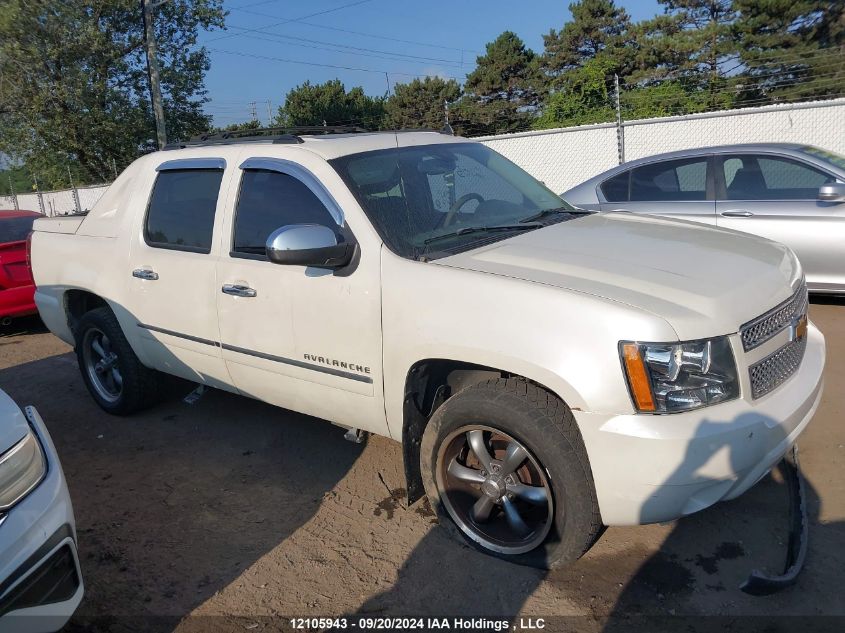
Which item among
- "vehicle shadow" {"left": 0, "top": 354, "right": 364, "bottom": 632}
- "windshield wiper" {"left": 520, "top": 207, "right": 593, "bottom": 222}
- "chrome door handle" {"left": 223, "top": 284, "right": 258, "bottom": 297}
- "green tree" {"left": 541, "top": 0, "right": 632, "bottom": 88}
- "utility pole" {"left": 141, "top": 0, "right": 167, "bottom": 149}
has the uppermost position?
"green tree" {"left": 541, "top": 0, "right": 632, "bottom": 88}

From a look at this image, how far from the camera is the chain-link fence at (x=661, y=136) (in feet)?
37.2

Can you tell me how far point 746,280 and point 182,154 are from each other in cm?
338

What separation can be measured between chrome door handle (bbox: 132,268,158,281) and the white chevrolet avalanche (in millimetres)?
35

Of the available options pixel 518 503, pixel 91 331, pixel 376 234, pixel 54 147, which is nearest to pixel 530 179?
pixel 376 234

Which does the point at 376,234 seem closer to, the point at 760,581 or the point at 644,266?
the point at 644,266

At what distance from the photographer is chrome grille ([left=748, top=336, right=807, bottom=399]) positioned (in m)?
2.63

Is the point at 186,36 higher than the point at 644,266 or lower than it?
higher

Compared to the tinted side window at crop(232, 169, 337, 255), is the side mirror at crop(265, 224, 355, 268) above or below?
below

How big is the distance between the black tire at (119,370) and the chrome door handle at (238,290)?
1377mm

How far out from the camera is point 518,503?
3.04 meters

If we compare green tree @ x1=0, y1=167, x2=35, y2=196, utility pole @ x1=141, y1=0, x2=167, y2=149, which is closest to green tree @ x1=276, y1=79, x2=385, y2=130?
green tree @ x1=0, y1=167, x2=35, y2=196

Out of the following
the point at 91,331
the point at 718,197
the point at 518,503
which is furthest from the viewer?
the point at 718,197

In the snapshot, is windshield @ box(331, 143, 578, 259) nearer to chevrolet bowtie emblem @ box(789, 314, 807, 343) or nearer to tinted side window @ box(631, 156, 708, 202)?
chevrolet bowtie emblem @ box(789, 314, 807, 343)

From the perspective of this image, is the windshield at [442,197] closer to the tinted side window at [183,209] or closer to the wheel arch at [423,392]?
the wheel arch at [423,392]
